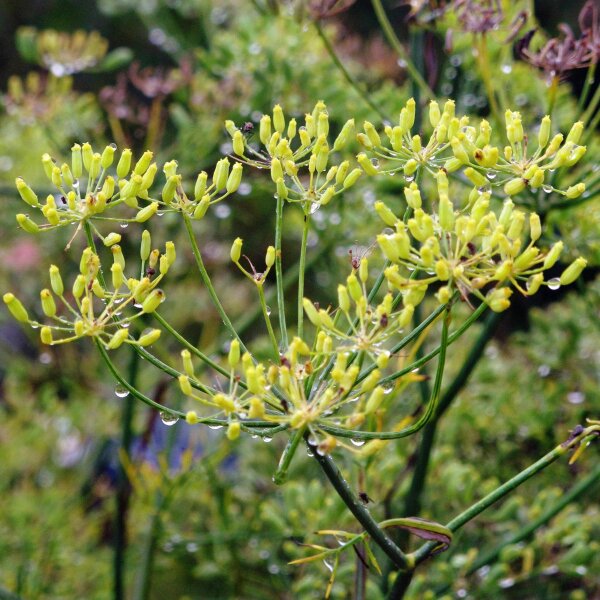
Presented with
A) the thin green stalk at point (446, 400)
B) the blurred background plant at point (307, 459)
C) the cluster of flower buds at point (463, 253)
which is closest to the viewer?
the cluster of flower buds at point (463, 253)

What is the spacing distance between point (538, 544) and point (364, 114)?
0.75m

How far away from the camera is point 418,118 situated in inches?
37.5

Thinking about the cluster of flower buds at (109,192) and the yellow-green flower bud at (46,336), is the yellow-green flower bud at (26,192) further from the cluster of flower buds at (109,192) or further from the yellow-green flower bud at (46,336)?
the yellow-green flower bud at (46,336)

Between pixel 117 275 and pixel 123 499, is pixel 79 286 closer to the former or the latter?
pixel 117 275

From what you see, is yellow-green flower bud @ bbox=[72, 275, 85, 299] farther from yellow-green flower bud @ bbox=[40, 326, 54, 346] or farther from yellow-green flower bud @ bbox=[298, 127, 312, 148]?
yellow-green flower bud @ bbox=[298, 127, 312, 148]

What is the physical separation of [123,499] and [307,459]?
44 cm

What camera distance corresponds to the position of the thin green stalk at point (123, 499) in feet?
3.41

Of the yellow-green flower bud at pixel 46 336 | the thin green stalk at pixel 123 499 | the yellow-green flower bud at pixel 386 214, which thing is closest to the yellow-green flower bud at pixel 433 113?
the yellow-green flower bud at pixel 386 214

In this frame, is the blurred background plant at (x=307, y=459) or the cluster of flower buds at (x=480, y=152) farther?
the blurred background plant at (x=307, y=459)

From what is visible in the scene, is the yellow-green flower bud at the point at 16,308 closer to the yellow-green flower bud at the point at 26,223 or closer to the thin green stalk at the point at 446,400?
the yellow-green flower bud at the point at 26,223

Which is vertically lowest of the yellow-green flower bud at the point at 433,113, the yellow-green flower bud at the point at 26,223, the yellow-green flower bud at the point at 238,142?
the yellow-green flower bud at the point at 433,113

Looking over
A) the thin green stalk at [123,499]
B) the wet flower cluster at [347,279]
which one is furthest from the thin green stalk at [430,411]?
the thin green stalk at [123,499]

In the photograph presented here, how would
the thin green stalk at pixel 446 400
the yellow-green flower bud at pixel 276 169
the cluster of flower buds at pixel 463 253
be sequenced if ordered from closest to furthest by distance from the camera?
1. the cluster of flower buds at pixel 463 253
2. the yellow-green flower bud at pixel 276 169
3. the thin green stalk at pixel 446 400

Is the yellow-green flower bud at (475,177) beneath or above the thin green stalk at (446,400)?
above
